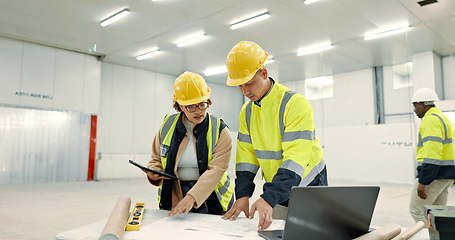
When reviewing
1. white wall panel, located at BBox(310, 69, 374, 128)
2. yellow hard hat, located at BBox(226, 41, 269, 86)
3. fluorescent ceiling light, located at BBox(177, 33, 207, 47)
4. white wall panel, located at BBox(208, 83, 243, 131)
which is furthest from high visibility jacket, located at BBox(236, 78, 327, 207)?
white wall panel, located at BBox(208, 83, 243, 131)

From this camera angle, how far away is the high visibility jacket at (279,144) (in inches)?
60.5

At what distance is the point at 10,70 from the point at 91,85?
7.19ft

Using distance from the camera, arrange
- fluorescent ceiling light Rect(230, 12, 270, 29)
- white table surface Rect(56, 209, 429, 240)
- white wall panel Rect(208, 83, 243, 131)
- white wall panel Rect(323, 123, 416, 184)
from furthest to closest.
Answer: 1. white wall panel Rect(208, 83, 243, 131)
2. white wall panel Rect(323, 123, 416, 184)
3. fluorescent ceiling light Rect(230, 12, 270, 29)
4. white table surface Rect(56, 209, 429, 240)

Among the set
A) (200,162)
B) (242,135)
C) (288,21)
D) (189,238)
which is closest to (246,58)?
(242,135)

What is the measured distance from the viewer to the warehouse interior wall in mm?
9109

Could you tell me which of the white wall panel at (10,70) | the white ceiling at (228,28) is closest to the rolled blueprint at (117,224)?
the white ceiling at (228,28)

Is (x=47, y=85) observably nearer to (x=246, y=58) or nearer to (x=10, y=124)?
(x=10, y=124)

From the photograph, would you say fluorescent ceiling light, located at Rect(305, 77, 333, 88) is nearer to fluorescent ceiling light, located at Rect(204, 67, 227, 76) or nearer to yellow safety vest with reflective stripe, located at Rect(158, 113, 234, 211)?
fluorescent ceiling light, located at Rect(204, 67, 227, 76)

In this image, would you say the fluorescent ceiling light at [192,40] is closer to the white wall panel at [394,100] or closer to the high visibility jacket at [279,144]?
the white wall panel at [394,100]

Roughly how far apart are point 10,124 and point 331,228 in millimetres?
9800

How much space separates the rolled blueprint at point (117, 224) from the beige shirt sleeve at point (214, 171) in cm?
38

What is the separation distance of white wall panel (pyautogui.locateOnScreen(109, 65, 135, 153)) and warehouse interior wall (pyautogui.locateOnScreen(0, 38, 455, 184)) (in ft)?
0.11

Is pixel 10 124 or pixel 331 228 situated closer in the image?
pixel 331 228

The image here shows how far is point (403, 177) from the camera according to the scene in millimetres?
9922
